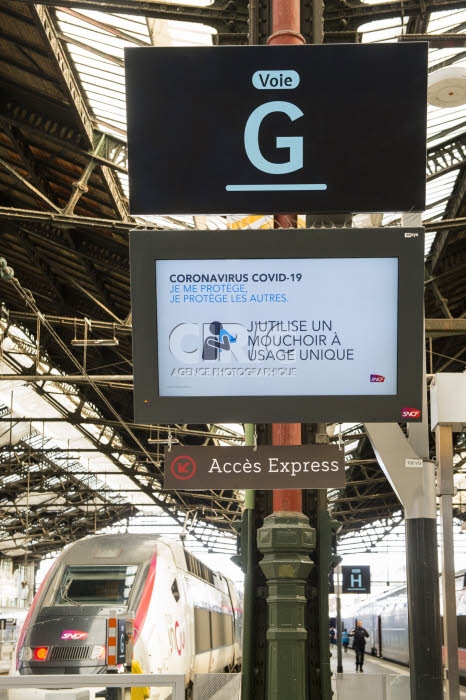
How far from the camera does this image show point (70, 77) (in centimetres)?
1373

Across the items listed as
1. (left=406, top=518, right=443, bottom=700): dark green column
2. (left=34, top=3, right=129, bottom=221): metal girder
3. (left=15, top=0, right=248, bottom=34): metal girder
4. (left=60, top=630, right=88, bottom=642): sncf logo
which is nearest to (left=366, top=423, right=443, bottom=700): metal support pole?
(left=406, top=518, right=443, bottom=700): dark green column

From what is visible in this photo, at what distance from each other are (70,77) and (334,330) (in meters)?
9.72

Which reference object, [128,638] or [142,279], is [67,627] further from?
[142,279]

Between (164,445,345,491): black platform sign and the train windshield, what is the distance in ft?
24.7

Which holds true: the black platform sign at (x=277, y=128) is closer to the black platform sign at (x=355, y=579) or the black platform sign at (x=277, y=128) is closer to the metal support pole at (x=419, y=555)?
the metal support pole at (x=419, y=555)

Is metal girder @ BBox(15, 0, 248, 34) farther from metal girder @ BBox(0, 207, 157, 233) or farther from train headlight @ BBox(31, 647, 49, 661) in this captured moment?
train headlight @ BBox(31, 647, 49, 661)

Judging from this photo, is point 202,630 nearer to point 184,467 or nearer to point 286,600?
point 184,467

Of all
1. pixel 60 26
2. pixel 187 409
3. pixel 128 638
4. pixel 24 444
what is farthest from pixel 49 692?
pixel 24 444

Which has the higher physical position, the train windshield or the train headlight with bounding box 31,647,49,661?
the train windshield

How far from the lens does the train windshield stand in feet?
45.1

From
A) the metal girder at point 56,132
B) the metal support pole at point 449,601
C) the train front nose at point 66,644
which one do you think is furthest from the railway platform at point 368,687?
the metal girder at point 56,132

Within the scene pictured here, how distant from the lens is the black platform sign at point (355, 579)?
90.4ft

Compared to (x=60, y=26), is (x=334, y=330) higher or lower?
lower

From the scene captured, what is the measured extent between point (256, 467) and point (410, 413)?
1400 millimetres
